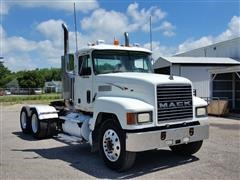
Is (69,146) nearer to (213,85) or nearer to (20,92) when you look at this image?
(213,85)

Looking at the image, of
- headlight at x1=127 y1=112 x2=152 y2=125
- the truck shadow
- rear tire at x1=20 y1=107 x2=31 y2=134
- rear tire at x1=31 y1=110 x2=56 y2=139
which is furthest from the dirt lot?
rear tire at x1=20 y1=107 x2=31 y2=134

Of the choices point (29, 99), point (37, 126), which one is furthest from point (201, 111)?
point (29, 99)

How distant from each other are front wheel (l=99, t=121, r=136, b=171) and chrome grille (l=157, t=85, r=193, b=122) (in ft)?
2.92

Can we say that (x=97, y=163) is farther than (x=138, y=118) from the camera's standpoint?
Yes

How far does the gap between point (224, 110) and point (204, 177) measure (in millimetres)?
12688

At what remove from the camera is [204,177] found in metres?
5.98

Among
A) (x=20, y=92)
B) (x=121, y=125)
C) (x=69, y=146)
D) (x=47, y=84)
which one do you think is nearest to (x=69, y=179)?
(x=121, y=125)

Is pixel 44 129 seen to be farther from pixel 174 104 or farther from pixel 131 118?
pixel 174 104

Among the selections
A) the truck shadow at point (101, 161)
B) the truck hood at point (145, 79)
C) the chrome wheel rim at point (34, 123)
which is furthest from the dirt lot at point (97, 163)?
the truck hood at point (145, 79)

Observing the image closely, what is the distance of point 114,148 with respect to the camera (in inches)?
258

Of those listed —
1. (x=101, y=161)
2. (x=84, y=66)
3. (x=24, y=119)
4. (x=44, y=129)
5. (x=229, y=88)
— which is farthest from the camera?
(x=229, y=88)

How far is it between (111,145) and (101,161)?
90cm

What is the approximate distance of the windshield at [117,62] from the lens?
7840 millimetres

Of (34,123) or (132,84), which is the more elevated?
(132,84)
